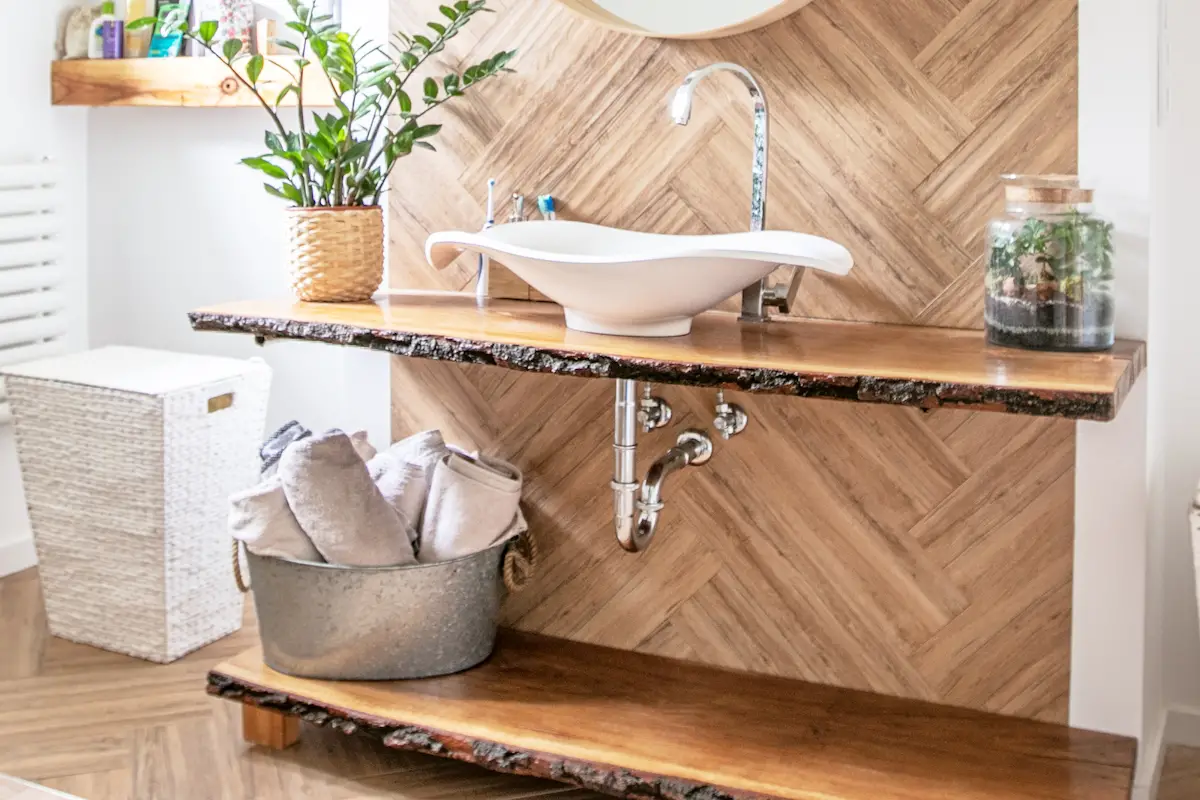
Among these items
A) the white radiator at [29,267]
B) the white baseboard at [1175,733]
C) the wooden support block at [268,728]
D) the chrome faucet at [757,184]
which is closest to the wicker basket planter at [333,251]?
the chrome faucet at [757,184]

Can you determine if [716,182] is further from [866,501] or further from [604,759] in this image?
[604,759]

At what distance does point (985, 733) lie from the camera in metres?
1.97

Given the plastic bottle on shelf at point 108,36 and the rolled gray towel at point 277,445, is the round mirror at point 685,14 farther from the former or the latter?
the plastic bottle on shelf at point 108,36

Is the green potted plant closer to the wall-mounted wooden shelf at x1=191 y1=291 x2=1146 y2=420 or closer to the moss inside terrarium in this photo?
the wall-mounted wooden shelf at x1=191 y1=291 x2=1146 y2=420

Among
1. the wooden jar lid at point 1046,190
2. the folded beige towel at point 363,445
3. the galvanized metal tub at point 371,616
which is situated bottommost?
Answer: the galvanized metal tub at point 371,616

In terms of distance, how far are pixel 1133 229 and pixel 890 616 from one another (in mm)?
686

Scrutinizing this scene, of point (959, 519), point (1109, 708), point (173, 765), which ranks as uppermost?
point (959, 519)

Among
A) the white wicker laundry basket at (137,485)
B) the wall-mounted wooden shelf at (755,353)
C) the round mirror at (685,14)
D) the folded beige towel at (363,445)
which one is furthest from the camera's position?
the white wicker laundry basket at (137,485)

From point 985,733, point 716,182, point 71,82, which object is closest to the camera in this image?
point 985,733

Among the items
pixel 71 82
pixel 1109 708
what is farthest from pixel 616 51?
pixel 71 82

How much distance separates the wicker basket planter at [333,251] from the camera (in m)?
→ 2.16

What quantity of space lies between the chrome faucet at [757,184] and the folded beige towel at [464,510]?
497 millimetres

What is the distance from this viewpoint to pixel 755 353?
1.76m

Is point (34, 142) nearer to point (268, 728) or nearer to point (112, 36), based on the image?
point (112, 36)
